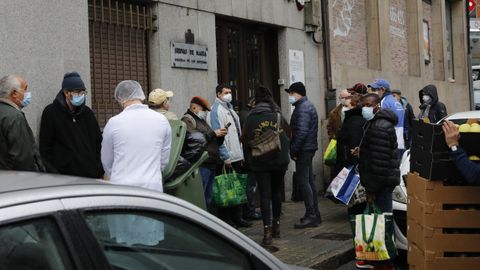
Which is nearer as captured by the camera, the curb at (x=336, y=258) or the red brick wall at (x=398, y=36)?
the curb at (x=336, y=258)

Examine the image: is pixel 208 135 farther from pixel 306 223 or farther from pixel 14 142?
pixel 14 142

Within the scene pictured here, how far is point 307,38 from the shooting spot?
12875 mm

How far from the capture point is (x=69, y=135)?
6.61 metres

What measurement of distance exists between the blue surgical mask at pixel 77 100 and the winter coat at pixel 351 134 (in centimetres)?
327

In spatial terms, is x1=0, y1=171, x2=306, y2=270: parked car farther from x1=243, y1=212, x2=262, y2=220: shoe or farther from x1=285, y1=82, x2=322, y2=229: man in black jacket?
x1=243, y1=212, x2=262, y2=220: shoe

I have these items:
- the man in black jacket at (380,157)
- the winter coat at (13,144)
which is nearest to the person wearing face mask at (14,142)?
the winter coat at (13,144)

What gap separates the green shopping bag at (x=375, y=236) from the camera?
6258 millimetres

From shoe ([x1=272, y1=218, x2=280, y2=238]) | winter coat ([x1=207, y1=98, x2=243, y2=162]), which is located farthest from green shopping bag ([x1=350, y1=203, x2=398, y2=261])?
winter coat ([x1=207, y1=98, x2=243, y2=162])

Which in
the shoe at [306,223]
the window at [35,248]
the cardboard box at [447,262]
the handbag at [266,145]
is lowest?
the shoe at [306,223]

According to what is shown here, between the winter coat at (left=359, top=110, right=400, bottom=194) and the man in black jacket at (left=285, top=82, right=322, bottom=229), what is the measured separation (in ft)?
6.75

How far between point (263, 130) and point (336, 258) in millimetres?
1639

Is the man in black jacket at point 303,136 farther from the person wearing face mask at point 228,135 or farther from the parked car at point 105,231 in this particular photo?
the parked car at point 105,231

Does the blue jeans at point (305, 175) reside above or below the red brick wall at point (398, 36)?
below

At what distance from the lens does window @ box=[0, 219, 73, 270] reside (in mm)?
2107
